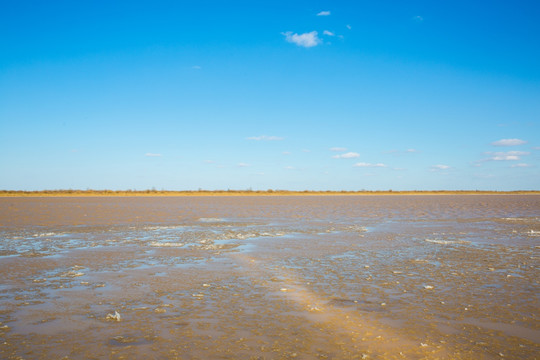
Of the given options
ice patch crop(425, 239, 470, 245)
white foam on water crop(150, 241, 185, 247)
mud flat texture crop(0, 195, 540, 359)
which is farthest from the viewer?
ice patch crop(425, 239, 470, 245)

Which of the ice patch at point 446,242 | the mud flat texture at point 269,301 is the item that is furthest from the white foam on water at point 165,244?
the ice patch at point 446,242

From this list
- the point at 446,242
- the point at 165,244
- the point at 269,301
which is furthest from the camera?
the point at 446,242

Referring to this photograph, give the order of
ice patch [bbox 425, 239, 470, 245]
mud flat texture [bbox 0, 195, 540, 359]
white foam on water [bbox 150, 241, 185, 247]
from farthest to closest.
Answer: ice patch [bbox 425, 239, 470, 245], white foam on water [bbox 150, 241, 185, 247], mud flat texture [bbox 0, 195, 540, 359]

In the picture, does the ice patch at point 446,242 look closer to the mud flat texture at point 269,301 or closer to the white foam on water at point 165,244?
the mud flat texture at point 269,301

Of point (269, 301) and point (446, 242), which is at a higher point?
point (446, 242)

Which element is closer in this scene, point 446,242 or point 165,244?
point 165,244

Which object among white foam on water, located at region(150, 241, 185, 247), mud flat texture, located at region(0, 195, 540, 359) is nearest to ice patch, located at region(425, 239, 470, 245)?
mud flat texture, located at region(0, 195, 540, 359)

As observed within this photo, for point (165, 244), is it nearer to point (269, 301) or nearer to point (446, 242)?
point (269, 301)

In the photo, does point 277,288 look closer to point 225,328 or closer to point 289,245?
point 225,328

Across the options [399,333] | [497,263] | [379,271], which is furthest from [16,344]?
[497,263]

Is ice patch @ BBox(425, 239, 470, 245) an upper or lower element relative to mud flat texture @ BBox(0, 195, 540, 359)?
upper

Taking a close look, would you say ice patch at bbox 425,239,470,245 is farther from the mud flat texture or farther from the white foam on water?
the white foam on water

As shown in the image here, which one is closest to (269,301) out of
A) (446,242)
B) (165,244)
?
(165,244)

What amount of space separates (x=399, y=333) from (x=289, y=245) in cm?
668
